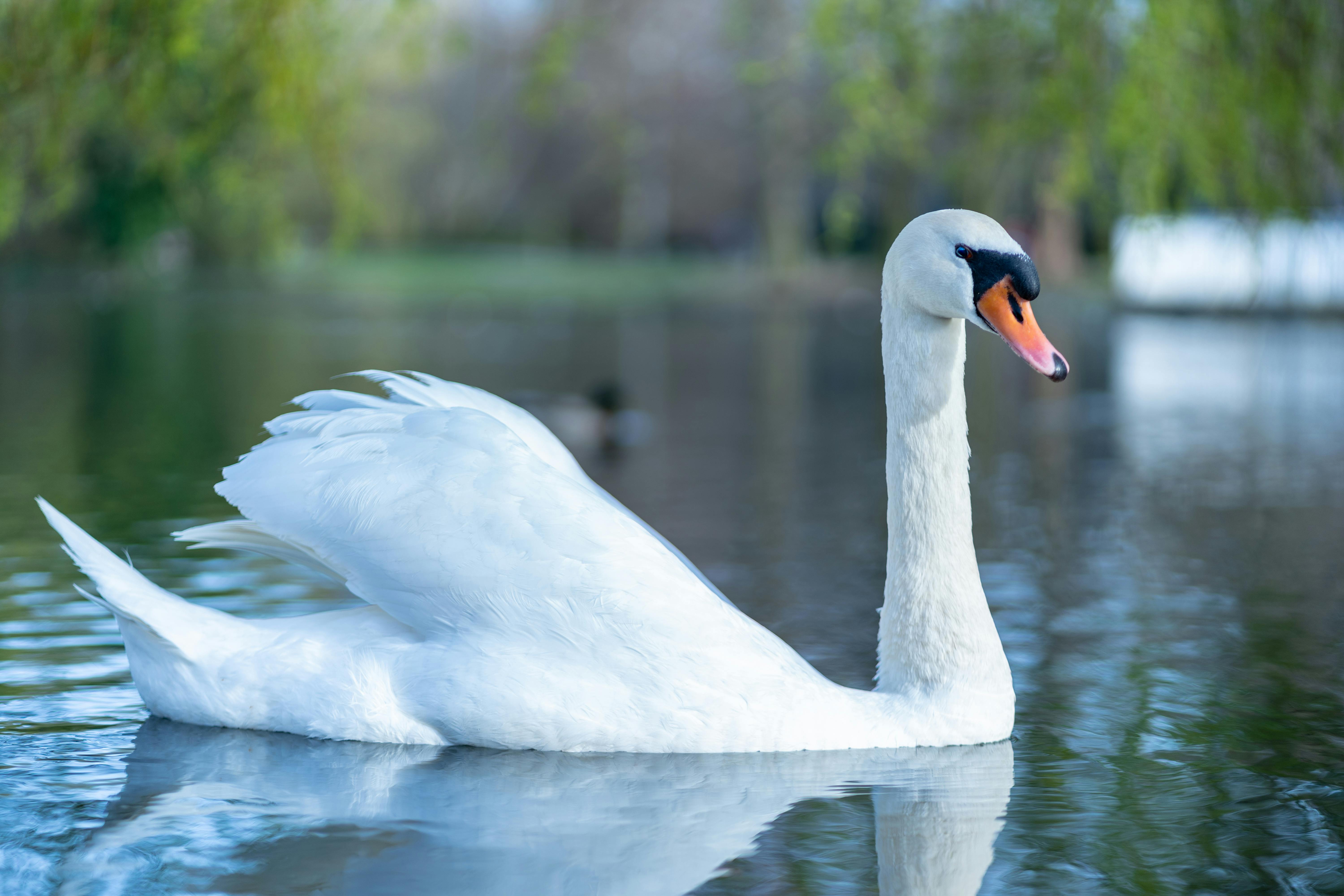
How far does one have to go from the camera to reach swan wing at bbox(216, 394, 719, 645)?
5.28 metres

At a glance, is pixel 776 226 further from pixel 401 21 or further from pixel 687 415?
pixel 401 21

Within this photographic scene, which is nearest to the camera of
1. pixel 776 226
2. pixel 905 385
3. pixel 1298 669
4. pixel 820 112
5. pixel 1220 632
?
pixel 905 385

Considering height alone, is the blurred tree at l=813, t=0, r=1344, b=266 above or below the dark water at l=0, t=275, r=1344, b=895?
above

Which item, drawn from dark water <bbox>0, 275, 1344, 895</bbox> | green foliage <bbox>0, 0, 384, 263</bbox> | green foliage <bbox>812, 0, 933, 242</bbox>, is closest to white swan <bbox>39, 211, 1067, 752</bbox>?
dark water <bbox>0, 275, 1344, 895</bbox>

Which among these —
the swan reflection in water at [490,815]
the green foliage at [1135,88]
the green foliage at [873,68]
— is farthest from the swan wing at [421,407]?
the green foliage at [873,68]

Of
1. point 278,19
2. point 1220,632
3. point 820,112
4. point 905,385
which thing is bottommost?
point 1220,632

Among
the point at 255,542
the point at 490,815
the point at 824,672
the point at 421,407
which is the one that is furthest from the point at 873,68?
the point at 490,815

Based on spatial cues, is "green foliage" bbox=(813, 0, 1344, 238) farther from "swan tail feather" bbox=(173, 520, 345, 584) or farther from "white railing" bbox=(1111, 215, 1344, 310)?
"swan tail feather" bbox=(173, 520, 345, 584)

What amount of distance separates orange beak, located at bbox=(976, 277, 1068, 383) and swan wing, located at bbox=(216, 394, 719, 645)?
1.19m

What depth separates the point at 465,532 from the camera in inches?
211

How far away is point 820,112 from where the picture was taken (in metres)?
47.8

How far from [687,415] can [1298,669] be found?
10925 mm

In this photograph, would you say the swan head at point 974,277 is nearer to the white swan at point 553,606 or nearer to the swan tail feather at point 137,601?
the white swan at point 553,606

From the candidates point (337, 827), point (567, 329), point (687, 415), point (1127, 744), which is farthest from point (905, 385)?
point (567, 329)
